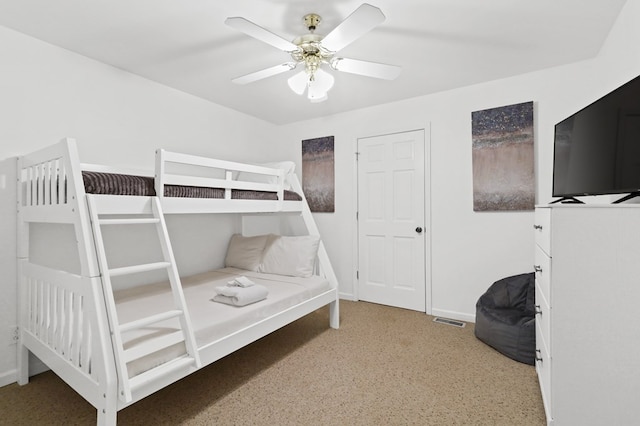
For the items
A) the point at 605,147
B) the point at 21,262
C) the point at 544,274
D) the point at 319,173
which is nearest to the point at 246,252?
the point at 319,173

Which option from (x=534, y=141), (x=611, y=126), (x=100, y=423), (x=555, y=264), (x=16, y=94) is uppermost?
(x=16, y=94)

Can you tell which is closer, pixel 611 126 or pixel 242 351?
pixel 611 126

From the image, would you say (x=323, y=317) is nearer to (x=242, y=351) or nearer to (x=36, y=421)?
(x=242, y=351)

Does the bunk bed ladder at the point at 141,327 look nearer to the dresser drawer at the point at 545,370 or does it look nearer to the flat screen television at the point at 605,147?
the dresser drawer at the point at 545,370

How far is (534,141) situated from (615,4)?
1143 mm

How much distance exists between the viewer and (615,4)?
1804 millimetres

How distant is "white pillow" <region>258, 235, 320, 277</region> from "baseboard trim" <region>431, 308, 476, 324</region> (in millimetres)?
1436

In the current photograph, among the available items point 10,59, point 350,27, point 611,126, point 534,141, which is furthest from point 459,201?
point 10,59

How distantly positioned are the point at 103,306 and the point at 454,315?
3025mm

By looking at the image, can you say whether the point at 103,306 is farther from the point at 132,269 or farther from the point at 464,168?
the point at 464,168

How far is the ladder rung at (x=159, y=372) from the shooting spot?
1.39 meters

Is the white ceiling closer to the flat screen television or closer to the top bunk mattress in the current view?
the flat screen television

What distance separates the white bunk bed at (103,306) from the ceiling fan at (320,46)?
0.83 meters

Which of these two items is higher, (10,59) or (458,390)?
(10,59)
